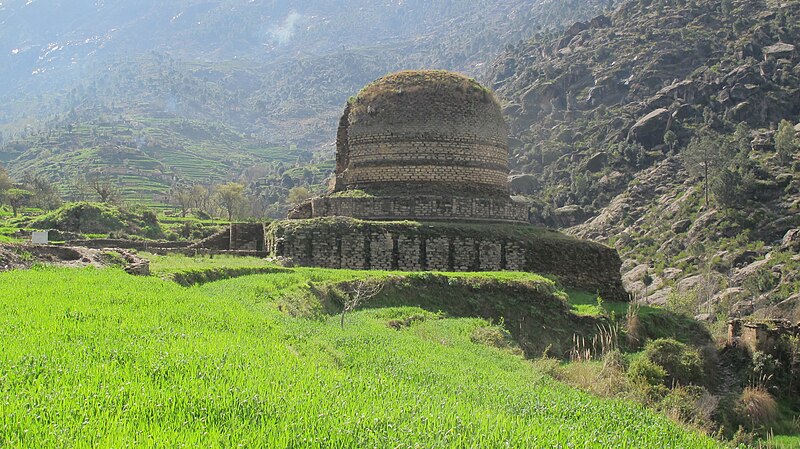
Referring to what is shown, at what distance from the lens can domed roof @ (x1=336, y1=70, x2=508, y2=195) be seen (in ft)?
90.7

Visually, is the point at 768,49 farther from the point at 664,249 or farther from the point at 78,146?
the point at 78,146

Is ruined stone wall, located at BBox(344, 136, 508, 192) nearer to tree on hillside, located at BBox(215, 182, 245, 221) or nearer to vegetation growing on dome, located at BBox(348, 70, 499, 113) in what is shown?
vegetation growing on dome, located at BBox(348, 70, 499, 113)

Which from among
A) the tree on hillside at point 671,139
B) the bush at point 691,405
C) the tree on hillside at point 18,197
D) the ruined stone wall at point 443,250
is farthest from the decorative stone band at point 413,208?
the tree on hillside at point 671,139

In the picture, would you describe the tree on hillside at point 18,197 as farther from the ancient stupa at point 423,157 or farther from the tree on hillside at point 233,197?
the ancient stupa at point 423,157

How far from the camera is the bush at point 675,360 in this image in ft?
57.8

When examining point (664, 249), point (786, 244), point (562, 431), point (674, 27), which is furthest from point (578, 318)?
point (674, 27)

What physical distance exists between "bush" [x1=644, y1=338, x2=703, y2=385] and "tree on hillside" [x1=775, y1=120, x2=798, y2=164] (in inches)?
2343

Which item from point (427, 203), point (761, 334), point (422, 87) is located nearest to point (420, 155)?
point (427, 203)

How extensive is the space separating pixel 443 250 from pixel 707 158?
186 feet

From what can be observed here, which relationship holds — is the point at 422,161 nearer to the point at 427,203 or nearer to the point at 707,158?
the point at 427,203

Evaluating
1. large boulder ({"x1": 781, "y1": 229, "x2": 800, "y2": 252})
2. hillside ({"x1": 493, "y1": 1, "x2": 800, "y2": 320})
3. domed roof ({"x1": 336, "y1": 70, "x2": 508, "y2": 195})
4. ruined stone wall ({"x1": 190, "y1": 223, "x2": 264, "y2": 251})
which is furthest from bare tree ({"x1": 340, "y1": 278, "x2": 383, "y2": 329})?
large boulder ({"x1": 781, "y1": 229, "x2": 800, "y2": 252})

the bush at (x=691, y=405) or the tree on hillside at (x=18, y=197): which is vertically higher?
the tree on hillside at (x=18, y=197)

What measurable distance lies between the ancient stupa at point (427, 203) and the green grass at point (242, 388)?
40.2 ft

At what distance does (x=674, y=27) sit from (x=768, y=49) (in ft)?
80.8
